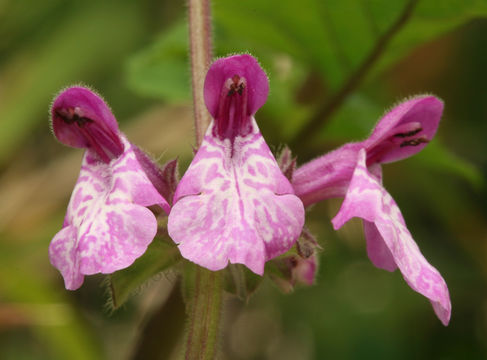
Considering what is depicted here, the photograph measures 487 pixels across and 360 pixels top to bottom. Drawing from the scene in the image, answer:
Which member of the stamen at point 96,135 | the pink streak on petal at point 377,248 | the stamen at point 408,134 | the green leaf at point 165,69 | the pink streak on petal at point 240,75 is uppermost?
the pink streak on petal at point 240,75

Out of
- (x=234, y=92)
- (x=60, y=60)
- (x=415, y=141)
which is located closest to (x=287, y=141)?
(x=415, y=141)

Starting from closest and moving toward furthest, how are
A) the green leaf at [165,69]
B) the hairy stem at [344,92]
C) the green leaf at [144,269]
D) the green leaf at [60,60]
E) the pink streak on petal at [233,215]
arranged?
the pink streak on petal at [233,215]
the green leaf at [144,269]
the hairy stem at [344,92]
the green leaf at [165,69]
the green leaf at [60,60]

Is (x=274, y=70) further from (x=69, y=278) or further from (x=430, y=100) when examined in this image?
(x=69, y=278)

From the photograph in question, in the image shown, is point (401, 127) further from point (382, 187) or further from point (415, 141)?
point (382, 187)

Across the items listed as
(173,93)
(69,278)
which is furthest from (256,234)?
(173,93)

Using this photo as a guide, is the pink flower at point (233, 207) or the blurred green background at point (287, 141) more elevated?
the pink flower at point (233, 207)

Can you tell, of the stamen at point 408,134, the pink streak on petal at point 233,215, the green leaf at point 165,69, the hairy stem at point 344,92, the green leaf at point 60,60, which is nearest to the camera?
the pink streak on petal at point 233,215

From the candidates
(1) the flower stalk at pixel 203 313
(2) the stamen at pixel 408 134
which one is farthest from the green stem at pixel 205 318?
(2) the stamen at pixel 408 134

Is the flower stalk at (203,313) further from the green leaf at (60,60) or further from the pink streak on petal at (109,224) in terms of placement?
the green leaf at (60,60)

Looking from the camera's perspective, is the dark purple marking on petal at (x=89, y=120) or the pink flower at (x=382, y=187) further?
the dark purple marking on petal at (x=89, y=120)
